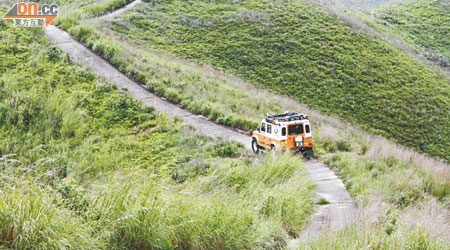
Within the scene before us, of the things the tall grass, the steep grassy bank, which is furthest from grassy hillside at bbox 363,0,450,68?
the tall grass

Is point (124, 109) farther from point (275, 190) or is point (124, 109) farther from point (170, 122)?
point (275, 190)

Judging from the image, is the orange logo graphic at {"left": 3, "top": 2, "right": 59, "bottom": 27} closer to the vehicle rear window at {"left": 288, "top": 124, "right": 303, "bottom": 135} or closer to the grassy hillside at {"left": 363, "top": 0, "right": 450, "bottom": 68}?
the vehicle rear window at {"left": 288, "top": 124, "right": 303, "bottom": 135}

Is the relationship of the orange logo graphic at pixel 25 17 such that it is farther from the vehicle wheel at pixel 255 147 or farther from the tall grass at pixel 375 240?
the tall grass at pixel 375 240

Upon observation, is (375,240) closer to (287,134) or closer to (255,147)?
(287,134)

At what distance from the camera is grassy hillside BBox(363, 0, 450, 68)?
40997 mm

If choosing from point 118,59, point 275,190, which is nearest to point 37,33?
point 118,59

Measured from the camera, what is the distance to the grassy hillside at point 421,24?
4100 centimetres

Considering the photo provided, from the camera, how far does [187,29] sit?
31641mm

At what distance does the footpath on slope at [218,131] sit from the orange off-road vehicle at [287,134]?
0.62 metres

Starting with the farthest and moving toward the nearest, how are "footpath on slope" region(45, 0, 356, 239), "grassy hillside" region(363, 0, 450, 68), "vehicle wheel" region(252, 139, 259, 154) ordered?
"grassy hillside" region(363, 0, 450, 68)
"vehicle wheel" region(252, 139, 259, 154)
"footpath on slope" region(45, 0, 356, 239)

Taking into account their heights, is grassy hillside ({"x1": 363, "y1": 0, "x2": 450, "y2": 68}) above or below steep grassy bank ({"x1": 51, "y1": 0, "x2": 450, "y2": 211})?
above

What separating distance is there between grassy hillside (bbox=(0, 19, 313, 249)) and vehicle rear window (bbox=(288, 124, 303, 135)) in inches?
57.2

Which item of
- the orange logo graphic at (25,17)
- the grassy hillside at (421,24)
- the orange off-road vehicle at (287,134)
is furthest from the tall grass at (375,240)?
the grassy hillside at (421,24)

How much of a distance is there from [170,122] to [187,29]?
21122 mm
